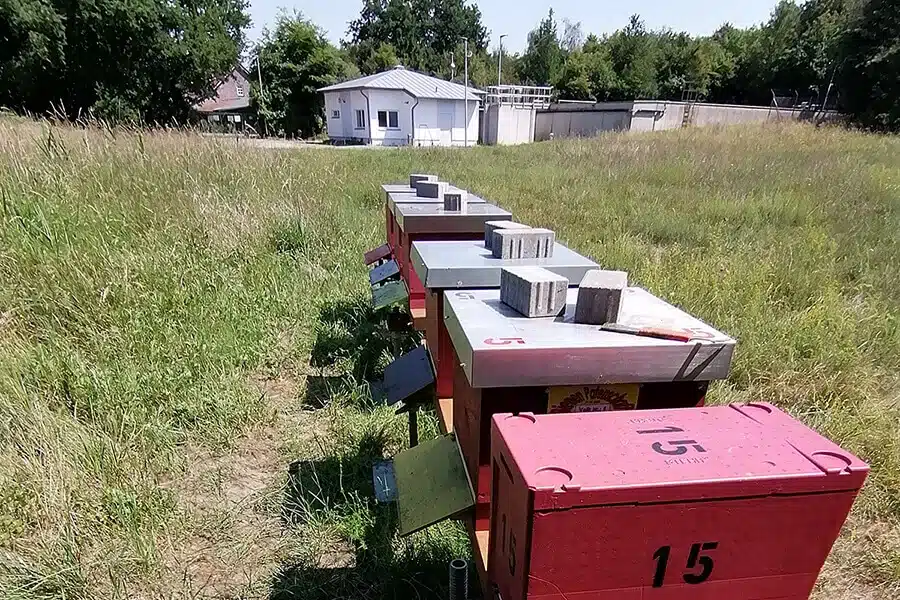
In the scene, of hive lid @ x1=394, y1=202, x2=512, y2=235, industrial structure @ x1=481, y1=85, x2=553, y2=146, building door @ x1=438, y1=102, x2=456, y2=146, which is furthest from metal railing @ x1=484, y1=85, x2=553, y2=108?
hive lid @ x1=394, y1=202, x2=512, y2=235

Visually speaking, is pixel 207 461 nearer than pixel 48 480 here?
No

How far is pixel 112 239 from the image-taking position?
3.92 metres

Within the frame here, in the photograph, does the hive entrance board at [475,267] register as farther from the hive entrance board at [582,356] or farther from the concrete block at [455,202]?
the concrete block at [455,202]

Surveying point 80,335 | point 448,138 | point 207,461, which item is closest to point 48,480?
point 207,461

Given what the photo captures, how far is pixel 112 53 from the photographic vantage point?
25109mm

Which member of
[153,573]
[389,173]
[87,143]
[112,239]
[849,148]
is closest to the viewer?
[153,573]

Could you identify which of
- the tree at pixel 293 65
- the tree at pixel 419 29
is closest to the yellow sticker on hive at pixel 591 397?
the tree at pixel 293 65

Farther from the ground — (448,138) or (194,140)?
(194,140)

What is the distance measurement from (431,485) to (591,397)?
20.1 inches

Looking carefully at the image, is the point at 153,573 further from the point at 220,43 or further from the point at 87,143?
the point at 220,43

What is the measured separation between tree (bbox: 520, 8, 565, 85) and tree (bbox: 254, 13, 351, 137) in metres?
23.6

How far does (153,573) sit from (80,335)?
187 cm

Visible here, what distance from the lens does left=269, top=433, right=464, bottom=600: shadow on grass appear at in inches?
75.4

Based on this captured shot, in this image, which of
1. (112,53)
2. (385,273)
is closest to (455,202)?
(385,273)
